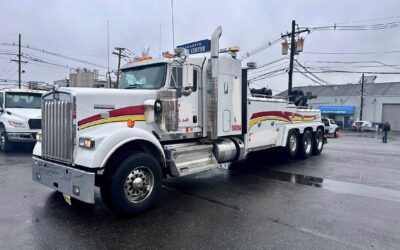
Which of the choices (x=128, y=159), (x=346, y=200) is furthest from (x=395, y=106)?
(x=128, y=159)

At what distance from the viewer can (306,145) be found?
36.7 feet

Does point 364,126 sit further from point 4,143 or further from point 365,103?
point 4,143

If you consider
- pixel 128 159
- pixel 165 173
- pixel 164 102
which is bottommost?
pixel 165 173

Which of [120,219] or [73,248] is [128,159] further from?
[73,248]

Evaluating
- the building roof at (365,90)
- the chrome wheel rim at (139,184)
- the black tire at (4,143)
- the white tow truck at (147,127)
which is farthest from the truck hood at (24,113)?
the building roof at (365,90)

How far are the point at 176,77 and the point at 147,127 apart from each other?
1.16 meters

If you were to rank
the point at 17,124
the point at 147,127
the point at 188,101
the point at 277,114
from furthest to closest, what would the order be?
the point at 17,124 → the point at 277,114 → the point at 188,101 → the point at 147,127

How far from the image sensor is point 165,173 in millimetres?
5984

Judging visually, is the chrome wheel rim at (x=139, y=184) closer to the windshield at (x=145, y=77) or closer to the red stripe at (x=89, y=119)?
the red stripe at (x=89, y=119)

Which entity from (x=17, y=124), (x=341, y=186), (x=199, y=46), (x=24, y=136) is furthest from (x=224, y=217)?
(x=17, y=124)

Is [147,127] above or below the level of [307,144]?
above

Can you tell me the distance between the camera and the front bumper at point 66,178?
436 cm

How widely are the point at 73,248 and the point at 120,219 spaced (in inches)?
40.0

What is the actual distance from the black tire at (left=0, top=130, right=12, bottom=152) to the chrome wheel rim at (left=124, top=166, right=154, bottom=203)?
8770 mm
